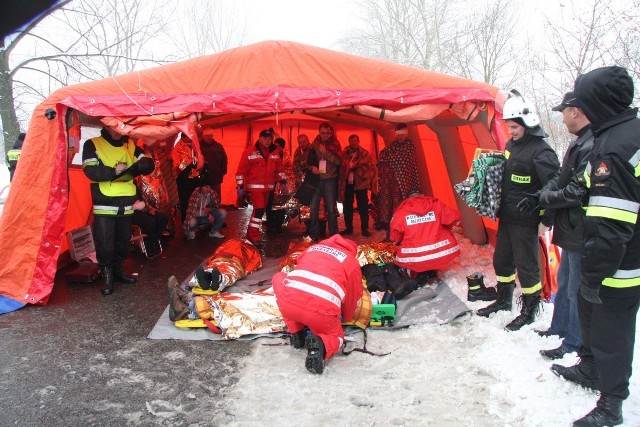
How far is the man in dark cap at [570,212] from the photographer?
2.93m

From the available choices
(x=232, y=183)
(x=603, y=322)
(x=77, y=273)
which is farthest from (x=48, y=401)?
(x=232, y=183)

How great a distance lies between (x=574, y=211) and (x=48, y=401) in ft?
12.2

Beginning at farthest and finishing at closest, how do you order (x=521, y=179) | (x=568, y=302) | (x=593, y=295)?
(x=521, y=179) < (x=568, y=302) < (x=593, y=295)

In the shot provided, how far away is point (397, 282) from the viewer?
5062mm

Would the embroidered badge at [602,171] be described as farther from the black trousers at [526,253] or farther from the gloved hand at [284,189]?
the gloved hand at [284,189]

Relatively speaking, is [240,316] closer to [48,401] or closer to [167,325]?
[167,325]

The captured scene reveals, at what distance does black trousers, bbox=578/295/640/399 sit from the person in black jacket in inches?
23.0

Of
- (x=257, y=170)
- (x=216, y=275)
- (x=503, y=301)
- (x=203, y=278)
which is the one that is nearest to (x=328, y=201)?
(x=257, y=170)

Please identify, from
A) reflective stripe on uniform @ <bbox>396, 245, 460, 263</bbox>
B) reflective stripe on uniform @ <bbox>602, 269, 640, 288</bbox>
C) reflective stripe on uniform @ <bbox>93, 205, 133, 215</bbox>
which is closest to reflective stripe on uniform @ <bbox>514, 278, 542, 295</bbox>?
reflective stripe on uniform @ <bbox>396, 245, 460, 263</bbox>

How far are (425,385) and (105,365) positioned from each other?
2.43 metres

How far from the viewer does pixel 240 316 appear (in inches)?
166

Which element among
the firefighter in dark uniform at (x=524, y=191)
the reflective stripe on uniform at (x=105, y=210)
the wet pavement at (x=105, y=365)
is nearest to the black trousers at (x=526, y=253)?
the firefighter in dark uniform at (x=524, y=191)

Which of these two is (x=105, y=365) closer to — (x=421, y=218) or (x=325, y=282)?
(x=325, y=282)

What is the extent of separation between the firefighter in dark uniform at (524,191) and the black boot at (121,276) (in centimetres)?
420
